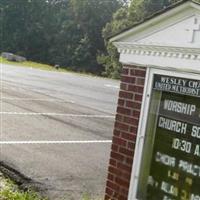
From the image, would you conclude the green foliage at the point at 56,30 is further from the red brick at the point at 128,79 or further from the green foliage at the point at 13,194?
the red brick at the point at 128,79

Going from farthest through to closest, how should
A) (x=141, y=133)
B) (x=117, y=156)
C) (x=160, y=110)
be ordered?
1. (x=117, y=156)
2. (x=141, y=133)
3. (x=160, y=110)

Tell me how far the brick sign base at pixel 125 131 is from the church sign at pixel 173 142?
0.22 meters

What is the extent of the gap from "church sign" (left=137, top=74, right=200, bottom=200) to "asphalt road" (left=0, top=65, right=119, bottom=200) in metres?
2.52

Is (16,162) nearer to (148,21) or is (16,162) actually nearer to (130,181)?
(130,181)

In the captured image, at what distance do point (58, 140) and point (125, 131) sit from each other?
20.1 feet

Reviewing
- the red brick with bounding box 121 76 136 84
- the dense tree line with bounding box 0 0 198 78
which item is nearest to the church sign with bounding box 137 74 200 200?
the red brick with bounding box 121 76 136 84

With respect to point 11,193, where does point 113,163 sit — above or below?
above

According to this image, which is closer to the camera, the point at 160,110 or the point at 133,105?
the point at 160,110

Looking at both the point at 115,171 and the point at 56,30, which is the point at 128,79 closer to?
the point at 115,171

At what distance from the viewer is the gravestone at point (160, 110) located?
5406 mm

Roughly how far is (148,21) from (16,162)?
4.82 meters

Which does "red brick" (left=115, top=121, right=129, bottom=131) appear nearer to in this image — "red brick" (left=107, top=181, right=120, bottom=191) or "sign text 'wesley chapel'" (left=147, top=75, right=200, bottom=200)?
"sign text 'wesley chapel'" (left=147, top=75, right=200, bottom=200)

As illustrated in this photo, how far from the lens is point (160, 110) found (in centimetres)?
581

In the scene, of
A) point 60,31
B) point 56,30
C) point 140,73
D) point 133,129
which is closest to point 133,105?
point 133,129
